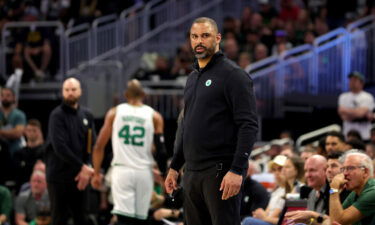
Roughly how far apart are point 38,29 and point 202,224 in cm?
1249

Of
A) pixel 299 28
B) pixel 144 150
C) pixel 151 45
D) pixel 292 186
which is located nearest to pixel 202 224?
pixel 292 186

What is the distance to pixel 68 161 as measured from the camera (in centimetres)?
1034

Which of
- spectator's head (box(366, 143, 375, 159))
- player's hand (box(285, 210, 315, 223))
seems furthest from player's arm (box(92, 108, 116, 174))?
player's hand (box(285, 210, 315, 223))

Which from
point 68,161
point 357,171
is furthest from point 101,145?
point 357,171

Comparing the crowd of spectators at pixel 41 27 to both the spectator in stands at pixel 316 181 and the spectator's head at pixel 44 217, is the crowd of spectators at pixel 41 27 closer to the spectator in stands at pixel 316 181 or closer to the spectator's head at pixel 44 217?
the spectator's head at pixel 44 217

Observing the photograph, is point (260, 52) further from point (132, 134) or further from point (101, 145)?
point (101, 145)

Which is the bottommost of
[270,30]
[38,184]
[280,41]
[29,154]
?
[38,184]

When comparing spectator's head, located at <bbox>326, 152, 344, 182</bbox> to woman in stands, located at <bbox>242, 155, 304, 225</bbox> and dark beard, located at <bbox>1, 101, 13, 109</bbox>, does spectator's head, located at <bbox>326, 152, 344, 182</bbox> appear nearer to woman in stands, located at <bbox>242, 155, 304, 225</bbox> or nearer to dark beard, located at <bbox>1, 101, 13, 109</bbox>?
woman in stands, located at <bbox>242, 155, 304, 225</bbox>

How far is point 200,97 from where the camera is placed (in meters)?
6.69

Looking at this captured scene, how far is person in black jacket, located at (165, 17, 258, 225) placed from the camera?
21.2 ft

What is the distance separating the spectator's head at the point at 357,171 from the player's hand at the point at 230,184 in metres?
1.64

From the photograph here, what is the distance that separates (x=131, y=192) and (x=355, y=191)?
146 inches

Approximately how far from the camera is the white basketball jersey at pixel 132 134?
35.3 ft

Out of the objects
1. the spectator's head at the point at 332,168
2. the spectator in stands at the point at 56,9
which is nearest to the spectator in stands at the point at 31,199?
the spectator's head at the point at 332,168
